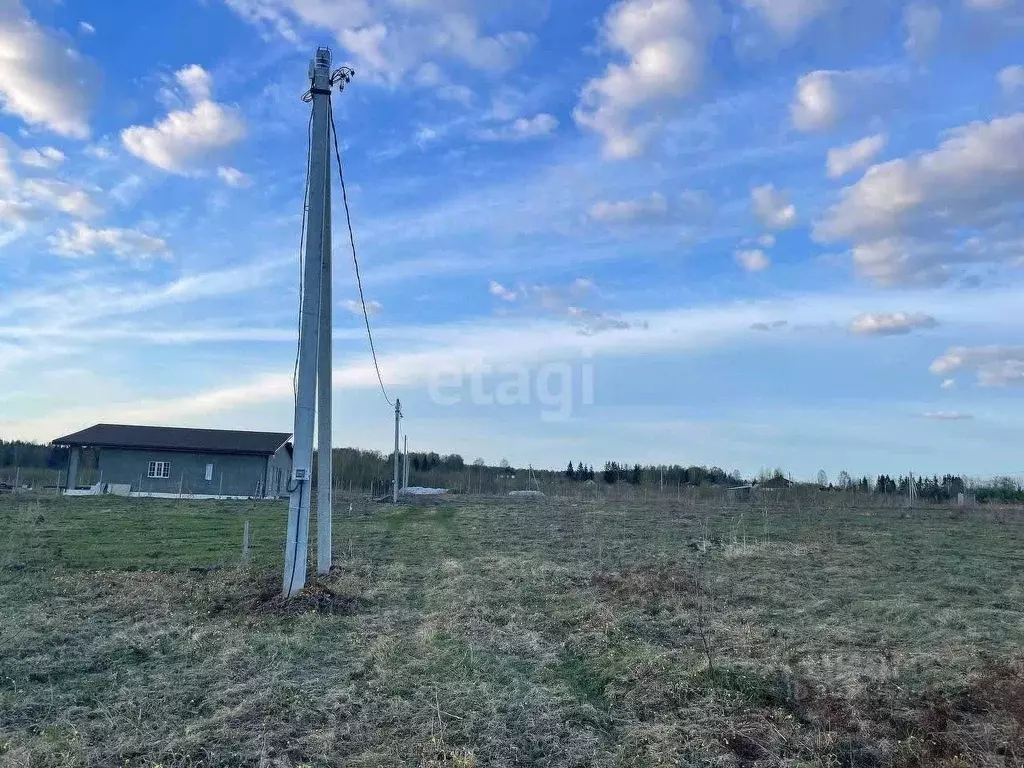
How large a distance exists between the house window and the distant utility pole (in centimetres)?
2225

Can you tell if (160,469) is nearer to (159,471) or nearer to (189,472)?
(159,471)

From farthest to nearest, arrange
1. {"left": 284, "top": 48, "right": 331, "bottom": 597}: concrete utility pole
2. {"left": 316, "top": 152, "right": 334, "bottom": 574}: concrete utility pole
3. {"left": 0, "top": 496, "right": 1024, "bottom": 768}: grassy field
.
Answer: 1. {"left": 316, "top": 152, "right": 334, "bottom": 574}: concrete utility pole
2. {"left": 284, "top": 48, "right": 331, "bottom": 597}: concrete utility pole
3. {"left": 0, "top": 496, "right": 1024, "bottom": 768}: grassy field

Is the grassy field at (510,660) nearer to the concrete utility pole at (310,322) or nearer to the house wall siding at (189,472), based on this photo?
the concrete utility pole at (310,322)

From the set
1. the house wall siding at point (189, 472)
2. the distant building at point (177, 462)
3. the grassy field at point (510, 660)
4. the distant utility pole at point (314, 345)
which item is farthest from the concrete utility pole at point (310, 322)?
the house wall siding at point (189, 472)

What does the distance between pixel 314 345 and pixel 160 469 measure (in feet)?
79.1

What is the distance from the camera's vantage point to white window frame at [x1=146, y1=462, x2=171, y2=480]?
96.8ft

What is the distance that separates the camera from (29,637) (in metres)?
6.71

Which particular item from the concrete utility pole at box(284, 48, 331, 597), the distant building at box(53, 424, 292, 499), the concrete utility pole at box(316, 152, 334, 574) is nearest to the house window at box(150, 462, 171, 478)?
the distant building at box(53, 424, 292, 499)

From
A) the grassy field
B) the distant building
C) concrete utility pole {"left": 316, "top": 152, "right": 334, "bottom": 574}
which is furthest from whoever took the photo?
the distant building

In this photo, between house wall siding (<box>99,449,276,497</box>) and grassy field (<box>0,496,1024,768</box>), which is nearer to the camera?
grassy field (<box>0,496,1024,768</box>)

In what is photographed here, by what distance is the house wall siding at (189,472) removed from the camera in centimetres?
2922

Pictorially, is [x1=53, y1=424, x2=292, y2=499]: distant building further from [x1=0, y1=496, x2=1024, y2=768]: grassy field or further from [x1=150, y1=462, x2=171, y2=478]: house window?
[x1=0, y1=496, x2=1024, y2=768]: grassy field

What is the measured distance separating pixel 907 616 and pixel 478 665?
4887 mm

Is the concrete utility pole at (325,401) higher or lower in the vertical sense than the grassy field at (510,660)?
higher
